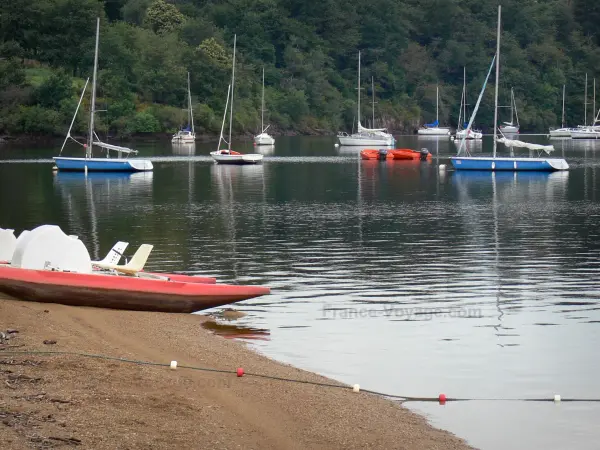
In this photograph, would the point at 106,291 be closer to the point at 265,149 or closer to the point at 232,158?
the point at 232,158

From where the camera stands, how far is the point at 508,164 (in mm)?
84500

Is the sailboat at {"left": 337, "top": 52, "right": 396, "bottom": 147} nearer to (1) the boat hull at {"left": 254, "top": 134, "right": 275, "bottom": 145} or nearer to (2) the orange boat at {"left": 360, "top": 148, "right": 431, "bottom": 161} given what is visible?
(1) the boat hull at {"left": 254, "top": 134, "right": 275, "bottom": 145}

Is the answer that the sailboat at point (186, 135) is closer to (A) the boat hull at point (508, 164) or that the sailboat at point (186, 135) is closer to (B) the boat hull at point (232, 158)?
(B) the boat hull at point (232, 158)

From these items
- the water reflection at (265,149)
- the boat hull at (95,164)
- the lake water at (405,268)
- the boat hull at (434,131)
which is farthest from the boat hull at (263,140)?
the lake water at (405,268)

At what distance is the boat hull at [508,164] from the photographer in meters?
84.5

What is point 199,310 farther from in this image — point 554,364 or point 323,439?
point 323,439

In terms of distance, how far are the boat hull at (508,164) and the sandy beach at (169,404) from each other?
64.6 meters

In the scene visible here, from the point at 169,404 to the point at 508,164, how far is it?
230 ft

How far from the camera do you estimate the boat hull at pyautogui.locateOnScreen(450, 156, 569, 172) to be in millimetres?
84500

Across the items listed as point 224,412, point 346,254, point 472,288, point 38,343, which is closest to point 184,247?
point 346,254

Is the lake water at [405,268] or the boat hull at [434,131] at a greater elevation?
the boat hull at [434,131]

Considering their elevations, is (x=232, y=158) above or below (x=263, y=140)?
below

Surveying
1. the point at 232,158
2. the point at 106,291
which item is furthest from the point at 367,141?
the point at 106,291

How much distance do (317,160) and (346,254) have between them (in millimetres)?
67606
